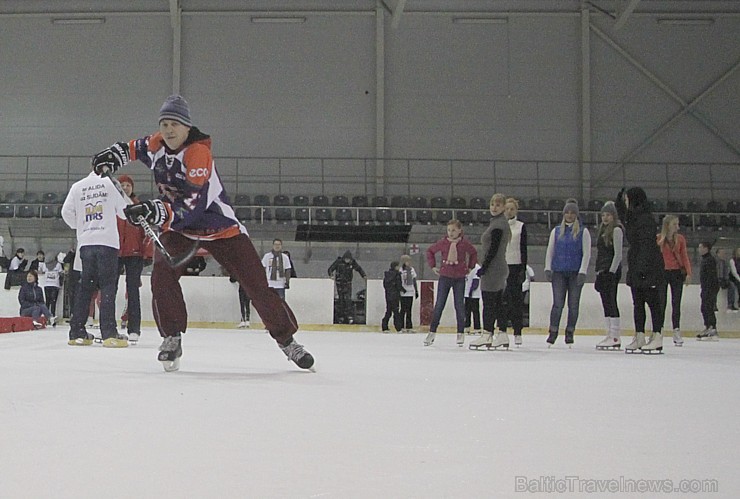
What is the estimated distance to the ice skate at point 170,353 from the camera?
4090mm

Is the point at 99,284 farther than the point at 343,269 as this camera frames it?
No

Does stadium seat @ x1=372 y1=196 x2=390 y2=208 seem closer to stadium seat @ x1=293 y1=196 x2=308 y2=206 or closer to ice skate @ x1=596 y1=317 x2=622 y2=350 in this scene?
stadium seat @ x1=293 y1=196 x2=308 y2=206

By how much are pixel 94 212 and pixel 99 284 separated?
1.91 ft

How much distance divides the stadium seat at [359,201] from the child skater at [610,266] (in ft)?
37.5

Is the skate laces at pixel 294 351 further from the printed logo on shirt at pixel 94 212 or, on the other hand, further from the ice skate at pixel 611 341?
the ice skate at pixel 611 341

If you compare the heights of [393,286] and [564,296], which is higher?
[393,286]

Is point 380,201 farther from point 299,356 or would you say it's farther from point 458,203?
point 299,356

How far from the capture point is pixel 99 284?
20.7 feet

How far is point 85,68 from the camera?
19.7 metres

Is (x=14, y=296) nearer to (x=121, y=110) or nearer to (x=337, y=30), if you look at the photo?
(x=121, y=110)

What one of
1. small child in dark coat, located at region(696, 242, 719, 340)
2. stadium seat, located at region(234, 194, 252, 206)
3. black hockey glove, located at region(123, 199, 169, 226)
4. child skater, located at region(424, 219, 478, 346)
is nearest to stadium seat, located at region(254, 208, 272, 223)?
stadium seat, located at region(234, 194, 252, 206)

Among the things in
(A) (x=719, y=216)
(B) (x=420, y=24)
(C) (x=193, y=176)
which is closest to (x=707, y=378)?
(C) (x=193, y=176)

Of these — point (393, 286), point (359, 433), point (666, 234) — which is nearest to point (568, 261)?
point (666, 234)

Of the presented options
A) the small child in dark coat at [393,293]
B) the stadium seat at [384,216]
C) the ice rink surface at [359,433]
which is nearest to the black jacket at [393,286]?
the small child in dark coat at [393,293]
